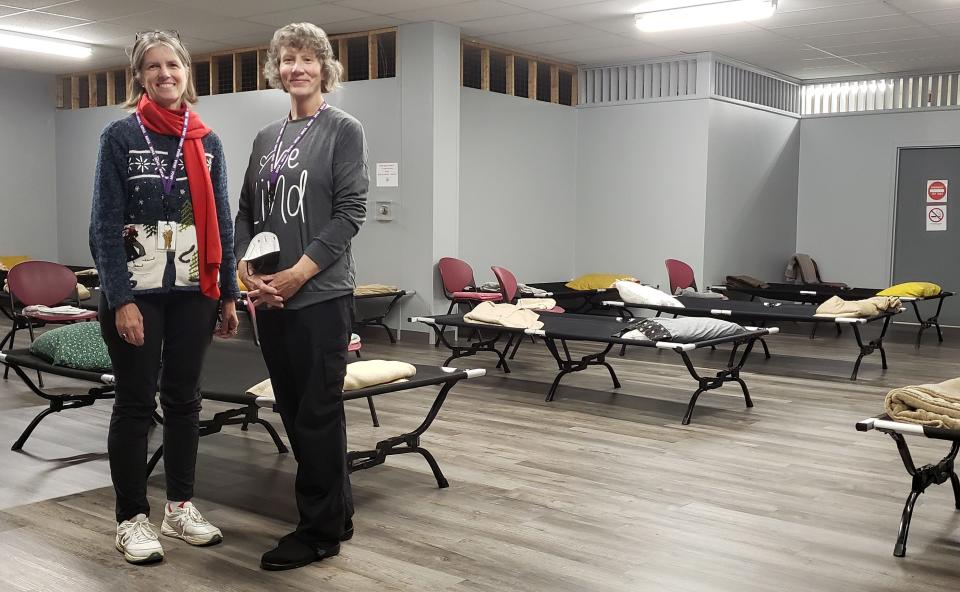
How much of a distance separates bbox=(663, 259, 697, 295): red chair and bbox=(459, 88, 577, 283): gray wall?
1.55m

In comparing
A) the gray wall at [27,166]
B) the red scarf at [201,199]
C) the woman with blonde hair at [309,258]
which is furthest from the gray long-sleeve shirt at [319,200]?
the gray wall at [27,166]

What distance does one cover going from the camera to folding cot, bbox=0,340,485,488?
3.59m

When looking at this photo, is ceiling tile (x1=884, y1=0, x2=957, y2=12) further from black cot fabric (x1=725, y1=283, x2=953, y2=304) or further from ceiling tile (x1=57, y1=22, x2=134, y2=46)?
ceiling tile (x1=57, y1=22, x2=134, y2=46)

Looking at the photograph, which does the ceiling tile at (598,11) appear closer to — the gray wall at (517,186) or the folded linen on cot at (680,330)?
the gray wall at (517,186)

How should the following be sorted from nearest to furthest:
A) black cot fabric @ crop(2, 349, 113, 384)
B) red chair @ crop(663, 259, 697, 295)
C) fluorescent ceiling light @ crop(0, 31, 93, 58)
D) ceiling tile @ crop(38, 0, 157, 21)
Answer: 1. black cot fabric @ crop(2, 349, 113, 384)
2. ceiling tile @ crop(38, 0, 157, 21)
3. red chair @ crop(663, 259, 697, 295)
4. fluorescent ceiling light @ crop(0, 31, 93, 58)

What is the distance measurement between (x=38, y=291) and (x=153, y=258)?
454 centimetres

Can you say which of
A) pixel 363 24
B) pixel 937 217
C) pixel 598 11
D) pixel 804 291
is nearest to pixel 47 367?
pixel 363 24

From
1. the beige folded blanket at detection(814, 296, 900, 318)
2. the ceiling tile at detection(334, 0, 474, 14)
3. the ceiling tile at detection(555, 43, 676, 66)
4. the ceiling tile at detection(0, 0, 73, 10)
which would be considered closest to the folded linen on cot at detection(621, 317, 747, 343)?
the beige folded blanket at detection(814, 296, 900, 318)

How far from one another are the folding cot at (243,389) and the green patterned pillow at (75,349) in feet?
0.13

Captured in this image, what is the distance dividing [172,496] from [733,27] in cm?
662

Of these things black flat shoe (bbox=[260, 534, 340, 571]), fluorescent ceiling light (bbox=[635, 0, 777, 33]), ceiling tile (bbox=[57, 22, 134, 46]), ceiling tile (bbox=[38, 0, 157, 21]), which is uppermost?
ceiling tile (bbox=[57, 22, 134, 46])

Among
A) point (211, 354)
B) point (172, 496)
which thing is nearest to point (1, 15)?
point (211, 354)

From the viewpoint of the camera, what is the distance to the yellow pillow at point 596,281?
30.7 feet

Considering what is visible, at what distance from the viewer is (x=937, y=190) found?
10.4m
